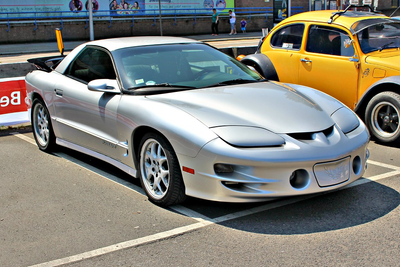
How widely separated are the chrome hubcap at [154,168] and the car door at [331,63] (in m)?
3.75

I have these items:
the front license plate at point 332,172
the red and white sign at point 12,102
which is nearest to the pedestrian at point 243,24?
the red and white sign at point 12,102

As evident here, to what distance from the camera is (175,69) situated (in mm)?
5453

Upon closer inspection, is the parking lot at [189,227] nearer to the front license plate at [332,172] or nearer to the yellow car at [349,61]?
the front license plate at [332,172]

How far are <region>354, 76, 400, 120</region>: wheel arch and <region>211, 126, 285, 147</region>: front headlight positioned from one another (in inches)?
125

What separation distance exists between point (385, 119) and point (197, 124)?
3585 mm

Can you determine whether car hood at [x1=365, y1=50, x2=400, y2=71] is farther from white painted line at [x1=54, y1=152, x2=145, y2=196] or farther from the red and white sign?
the red and white sign

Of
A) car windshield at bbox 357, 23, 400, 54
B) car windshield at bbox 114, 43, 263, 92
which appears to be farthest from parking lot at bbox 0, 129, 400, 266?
car windshield at bbox 357, 23, 400, 54

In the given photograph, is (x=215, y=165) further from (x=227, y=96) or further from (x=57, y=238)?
(x=57, y=238)

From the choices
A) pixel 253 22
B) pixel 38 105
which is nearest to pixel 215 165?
pixel 38 105

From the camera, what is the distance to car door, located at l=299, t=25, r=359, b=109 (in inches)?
289

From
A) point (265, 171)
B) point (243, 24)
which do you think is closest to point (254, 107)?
point (265, 171)

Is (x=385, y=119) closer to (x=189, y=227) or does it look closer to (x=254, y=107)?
(x=254, y=107)

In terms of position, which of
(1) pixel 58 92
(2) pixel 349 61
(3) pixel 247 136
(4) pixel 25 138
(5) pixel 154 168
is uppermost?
(2) pixel 349 61

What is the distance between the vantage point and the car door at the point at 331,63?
7336 millimetres
